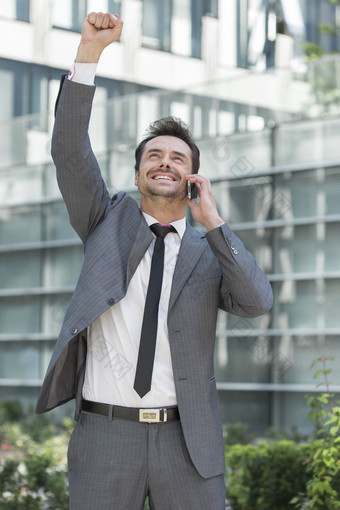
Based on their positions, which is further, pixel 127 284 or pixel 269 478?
pixel 269 478

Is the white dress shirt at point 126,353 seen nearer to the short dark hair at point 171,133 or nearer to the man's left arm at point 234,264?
the man's left arm at point 234,264

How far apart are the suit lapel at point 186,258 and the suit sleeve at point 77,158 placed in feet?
1.08

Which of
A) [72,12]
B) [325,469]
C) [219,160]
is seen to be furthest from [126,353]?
[72,12]

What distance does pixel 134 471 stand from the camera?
2.45 meters

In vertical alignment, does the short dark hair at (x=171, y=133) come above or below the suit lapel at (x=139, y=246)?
above

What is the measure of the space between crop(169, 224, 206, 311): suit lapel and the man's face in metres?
0.16

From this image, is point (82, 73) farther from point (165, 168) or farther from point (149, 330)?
point (149, 330)

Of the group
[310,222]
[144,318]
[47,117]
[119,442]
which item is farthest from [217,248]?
[47,117]

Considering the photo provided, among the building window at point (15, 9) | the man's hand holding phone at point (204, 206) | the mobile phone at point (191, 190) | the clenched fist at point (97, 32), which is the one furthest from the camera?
the building window at point (15, 9)

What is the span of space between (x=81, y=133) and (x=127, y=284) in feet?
1.75

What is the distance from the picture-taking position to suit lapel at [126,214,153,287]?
8.57 ft

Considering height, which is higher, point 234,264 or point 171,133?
point 171,133

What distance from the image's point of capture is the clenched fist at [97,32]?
2445 mm

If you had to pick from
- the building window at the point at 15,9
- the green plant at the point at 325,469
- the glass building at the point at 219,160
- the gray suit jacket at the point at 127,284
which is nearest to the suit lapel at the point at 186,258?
the gray suit jacket at the point at 127,284
